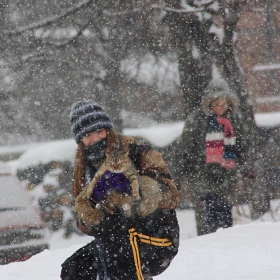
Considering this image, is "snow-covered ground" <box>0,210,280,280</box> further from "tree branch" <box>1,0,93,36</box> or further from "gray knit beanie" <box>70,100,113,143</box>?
"tree branch" <box>1,0,93,36</box>

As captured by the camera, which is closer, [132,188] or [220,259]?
[132,188]

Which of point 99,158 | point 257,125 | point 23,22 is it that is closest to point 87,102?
point 99,158

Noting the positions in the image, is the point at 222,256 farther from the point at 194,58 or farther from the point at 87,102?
the point at 194,58

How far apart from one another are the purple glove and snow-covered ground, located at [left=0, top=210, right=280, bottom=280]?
1.91 meters

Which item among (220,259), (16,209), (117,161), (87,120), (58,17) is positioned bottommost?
(220,259)

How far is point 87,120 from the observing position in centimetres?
326

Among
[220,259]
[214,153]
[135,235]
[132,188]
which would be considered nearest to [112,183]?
[132,188]

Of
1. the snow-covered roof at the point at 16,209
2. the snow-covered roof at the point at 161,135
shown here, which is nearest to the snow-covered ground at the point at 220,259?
the snow-covered roof at the point at 16,209

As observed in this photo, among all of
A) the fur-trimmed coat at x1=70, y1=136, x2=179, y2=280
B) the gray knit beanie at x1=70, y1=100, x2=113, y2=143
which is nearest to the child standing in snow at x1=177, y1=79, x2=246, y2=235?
the gray knit beanie at x1=70, y1=100, x2=113, y2=143

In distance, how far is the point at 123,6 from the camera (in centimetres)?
978

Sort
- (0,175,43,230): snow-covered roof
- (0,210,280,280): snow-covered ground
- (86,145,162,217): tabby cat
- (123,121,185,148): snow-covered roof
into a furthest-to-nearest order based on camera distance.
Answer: (123,121,185,148): snow-covered roof → (0,175,43,230): snow-covered roof → (0,210,280,280): snow-covered ground → (86,145,162,217): tabby cat

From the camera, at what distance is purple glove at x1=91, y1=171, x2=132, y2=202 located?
3.08 m

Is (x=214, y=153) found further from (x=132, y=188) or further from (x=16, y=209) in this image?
(x=132, y=188)

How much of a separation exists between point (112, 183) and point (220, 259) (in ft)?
7.94
